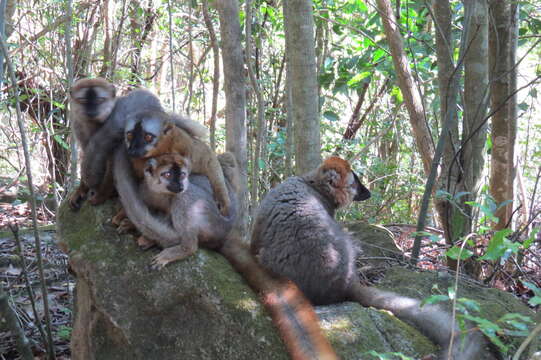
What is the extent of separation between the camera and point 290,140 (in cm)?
746

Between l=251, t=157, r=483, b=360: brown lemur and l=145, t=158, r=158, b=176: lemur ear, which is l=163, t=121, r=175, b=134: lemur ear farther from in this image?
l=251, t=157, r=483, b=360: brown lemur

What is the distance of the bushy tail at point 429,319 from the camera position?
136 inches

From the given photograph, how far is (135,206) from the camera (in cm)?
406

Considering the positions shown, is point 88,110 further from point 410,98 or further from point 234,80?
point 410,98

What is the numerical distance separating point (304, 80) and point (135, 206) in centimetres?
260

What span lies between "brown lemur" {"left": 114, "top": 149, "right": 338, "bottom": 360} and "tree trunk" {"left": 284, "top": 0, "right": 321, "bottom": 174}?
1698mm

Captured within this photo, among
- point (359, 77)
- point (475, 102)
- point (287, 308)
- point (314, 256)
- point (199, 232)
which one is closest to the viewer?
point (287, 308)

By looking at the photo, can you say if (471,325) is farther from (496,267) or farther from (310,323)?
(496,267)

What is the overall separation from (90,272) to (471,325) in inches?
110

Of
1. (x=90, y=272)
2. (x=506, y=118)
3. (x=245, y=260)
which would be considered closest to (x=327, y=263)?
(x=245, y=260)

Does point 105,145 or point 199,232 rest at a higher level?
point 105,145

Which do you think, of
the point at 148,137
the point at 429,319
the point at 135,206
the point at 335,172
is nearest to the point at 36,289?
the point at 135,206

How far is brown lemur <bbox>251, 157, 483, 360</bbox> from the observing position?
4.04 metres

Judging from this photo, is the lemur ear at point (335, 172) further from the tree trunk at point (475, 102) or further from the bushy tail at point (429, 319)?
the tree trunk at point (475, 102)
